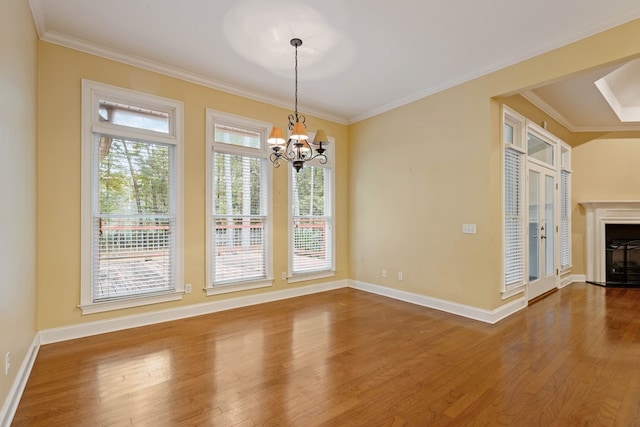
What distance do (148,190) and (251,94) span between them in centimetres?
202

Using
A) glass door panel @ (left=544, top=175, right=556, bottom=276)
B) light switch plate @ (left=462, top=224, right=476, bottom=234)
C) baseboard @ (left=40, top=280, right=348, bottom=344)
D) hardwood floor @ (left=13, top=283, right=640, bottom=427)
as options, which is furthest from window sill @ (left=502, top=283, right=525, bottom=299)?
baseboard @ (left=40, top=280, right=348, bottom=344)

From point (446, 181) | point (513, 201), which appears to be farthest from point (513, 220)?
point (446, 181)

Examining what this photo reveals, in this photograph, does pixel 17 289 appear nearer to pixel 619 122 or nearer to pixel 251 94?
pixel 251 94

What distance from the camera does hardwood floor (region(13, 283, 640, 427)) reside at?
2070 millimetres

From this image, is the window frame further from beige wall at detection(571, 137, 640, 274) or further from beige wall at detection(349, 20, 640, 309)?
beige wall at detection(571, 137, 640, 274)

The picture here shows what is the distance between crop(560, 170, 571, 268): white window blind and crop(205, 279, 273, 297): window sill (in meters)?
5.50

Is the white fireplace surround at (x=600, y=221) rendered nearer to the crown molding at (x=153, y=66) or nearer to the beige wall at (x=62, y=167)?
the crown molding at (x=153, y=66)

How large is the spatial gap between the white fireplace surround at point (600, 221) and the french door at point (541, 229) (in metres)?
1.25

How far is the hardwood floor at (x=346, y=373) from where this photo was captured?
2070 millimetres

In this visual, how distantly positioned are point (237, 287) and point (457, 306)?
10.1ft


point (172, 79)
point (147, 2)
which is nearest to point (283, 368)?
point (147, 2)

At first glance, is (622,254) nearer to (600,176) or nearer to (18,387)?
(600,176)

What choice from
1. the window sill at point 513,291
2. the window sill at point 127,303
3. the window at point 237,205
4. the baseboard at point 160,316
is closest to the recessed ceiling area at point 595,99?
the window sill at point 513,291

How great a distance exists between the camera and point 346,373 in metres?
2.62
